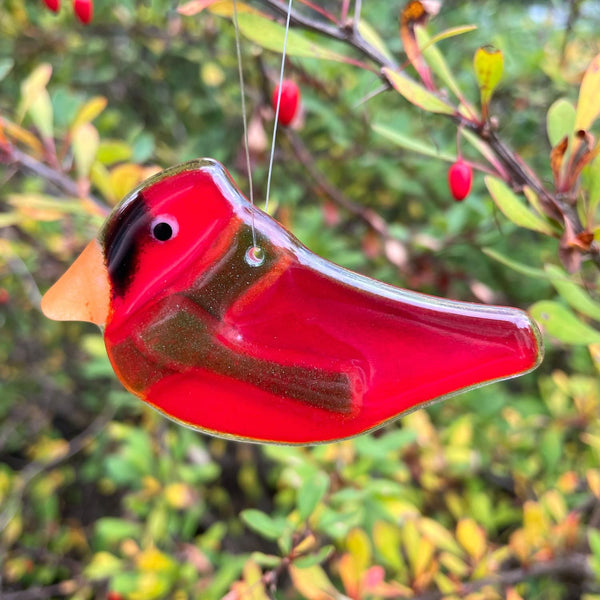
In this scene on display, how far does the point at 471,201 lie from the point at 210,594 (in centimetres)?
85

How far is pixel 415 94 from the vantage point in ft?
1.53

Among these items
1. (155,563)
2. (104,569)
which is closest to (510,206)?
(155,563)

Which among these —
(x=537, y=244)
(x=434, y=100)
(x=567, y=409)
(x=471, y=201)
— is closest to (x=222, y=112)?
(x=471, y=201)

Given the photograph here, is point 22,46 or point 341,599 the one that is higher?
point 22,46

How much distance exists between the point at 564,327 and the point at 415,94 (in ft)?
0.94

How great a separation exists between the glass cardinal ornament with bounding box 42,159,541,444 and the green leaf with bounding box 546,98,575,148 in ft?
0.76

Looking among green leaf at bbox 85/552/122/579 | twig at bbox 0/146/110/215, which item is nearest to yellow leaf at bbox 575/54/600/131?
twig at bbox 0/146/110/215

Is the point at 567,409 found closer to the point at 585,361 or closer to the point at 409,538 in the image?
the point at 585,361

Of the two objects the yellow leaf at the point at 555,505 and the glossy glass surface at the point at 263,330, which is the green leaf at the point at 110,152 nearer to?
the glossy glass surface at the point at 263,330

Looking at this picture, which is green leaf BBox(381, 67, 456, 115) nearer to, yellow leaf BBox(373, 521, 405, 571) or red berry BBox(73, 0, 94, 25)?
red berry BBox(73, 0, 94, 25)

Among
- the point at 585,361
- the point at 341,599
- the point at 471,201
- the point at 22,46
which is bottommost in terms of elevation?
the point at 585,361

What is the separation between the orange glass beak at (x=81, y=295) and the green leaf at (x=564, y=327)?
1.43 feet

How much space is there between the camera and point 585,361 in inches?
50.4

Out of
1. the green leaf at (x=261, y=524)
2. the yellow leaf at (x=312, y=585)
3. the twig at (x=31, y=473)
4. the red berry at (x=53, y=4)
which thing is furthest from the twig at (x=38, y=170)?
the twig at (x=31, y=473)
